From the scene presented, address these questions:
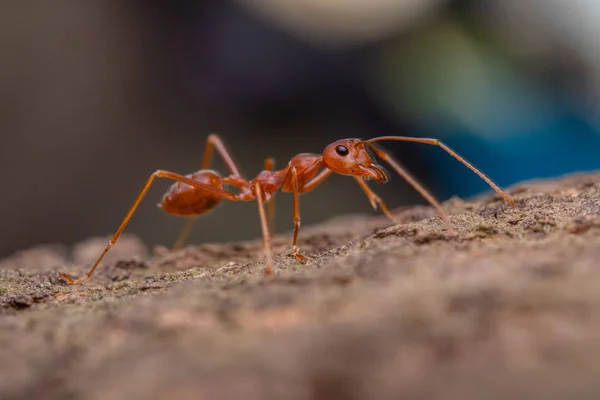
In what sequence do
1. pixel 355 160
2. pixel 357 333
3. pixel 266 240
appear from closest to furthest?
pixel 357 333, pixel 266 240, pixel 355 160

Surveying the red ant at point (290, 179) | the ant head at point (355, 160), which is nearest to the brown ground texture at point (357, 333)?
the red ant at point (290, 179)

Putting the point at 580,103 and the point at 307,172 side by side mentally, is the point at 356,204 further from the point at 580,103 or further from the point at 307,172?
the point at 307,172

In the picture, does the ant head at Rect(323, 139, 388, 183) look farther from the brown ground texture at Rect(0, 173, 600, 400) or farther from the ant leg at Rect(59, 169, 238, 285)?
the brown ground texture at Rect(0, 173, 600, 400)

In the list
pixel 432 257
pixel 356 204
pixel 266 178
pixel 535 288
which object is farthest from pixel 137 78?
pixel 535 288

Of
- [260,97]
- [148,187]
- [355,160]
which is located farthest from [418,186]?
[260,97]

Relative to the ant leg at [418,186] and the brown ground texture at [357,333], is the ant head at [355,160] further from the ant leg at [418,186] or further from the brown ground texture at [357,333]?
the brown ground texture at [357,333]

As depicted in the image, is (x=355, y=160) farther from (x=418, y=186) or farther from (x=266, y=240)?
(x=266, y=240)
